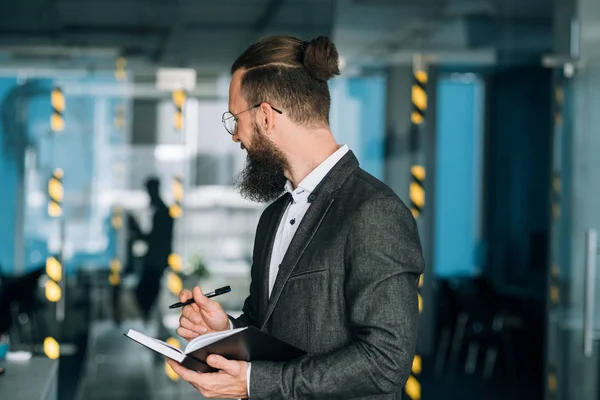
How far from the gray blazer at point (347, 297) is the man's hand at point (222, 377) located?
26 mm

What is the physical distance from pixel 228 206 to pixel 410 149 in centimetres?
110

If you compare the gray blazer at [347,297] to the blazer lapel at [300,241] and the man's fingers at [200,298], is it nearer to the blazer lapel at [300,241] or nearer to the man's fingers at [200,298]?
the blazer lapel at [300,241]

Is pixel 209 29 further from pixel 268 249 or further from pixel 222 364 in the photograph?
pixel 222 364

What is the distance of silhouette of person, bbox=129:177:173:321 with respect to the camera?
5008 mm

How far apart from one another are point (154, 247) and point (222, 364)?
3458mm

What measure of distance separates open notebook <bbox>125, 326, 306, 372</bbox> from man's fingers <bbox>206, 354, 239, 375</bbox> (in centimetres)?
1

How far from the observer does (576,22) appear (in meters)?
4.81

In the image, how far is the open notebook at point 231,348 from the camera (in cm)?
158

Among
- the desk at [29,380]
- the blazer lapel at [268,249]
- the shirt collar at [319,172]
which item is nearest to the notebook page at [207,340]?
the blazer lapel at [268,249]

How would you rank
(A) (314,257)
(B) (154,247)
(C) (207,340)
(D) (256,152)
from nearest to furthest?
(C) (207,340), (A) (314,257), (D) (256,152), (B) (154,247)

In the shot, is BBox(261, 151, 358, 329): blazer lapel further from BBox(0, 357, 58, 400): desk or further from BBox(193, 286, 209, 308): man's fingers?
BBox(0, 357, 58, 400): desk

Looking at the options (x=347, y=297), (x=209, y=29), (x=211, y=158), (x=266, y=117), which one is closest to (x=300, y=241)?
(x=347, y=297)

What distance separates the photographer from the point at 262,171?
183 cm

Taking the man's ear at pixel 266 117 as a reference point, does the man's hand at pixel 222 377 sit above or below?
below
